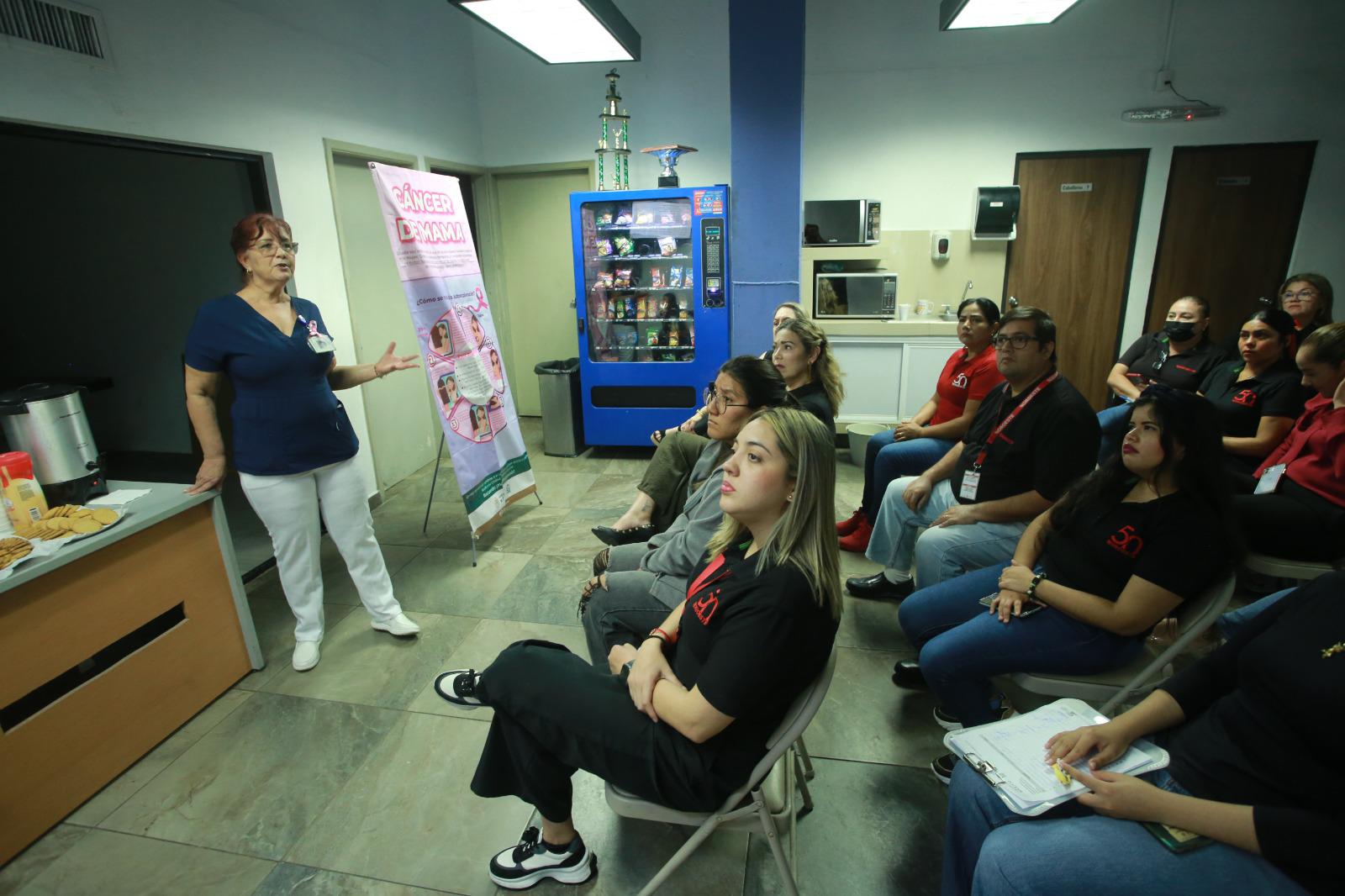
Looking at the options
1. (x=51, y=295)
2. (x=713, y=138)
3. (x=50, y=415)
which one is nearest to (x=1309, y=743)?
(x=50, y=415)

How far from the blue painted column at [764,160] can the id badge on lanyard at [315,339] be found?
255 cm

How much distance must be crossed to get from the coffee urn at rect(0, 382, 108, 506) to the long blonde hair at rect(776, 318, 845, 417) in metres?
2.44

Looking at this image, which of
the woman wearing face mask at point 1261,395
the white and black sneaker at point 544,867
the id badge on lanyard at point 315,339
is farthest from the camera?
the woman wearing face mask at point 1261,395

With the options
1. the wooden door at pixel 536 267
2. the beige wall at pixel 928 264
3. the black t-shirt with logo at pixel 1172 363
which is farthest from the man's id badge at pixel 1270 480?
the wooden door at pixel 536 267

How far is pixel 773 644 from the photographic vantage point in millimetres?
1186

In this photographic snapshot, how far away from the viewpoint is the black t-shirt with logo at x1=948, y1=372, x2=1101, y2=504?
2.06 metres

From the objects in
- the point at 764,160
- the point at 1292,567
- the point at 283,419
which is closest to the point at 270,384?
the point at 283,419

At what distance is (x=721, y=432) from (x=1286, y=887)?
1540mm

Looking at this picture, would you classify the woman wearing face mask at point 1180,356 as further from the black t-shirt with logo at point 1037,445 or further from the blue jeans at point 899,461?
the black t-shirt with logo at point 1037,445

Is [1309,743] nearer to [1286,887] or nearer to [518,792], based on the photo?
[1286,887]

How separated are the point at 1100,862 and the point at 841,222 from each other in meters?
4.31

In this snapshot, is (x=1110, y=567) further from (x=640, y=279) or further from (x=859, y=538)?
(x=640, y=279)

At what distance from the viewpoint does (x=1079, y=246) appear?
487cm

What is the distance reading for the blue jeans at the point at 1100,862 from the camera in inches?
41.5
